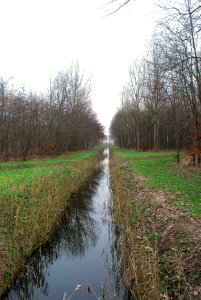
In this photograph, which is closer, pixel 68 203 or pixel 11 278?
pixel 11 278

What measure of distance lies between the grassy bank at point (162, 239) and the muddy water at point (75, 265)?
0.63m

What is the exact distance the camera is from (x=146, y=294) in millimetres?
5223

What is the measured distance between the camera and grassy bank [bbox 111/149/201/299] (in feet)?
16.8

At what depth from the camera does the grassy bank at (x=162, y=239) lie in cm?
512

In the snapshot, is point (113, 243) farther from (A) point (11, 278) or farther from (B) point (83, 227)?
(A) point (11, 278)

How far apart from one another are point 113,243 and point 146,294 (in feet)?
11.5

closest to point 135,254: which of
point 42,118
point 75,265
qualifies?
point 75,265

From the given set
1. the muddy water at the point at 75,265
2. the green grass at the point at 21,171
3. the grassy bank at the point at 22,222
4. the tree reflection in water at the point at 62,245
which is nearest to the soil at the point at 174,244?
the muddy water at the point at 75,265

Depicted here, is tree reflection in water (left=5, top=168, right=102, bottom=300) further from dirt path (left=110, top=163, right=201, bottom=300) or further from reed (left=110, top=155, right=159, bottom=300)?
dirt path (left=110, top=163, right=201, bottom=300)

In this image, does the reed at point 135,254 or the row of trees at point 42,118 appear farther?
the row of trees at point 42,118

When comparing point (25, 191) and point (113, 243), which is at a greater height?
point (25, 191)

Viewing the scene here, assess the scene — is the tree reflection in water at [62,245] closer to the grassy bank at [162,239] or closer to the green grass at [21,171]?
the grassy bank at [162,239]

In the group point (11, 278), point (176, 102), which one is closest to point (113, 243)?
point (11, 278)

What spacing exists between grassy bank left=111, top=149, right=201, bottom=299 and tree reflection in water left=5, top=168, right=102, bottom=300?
4.47 ft
